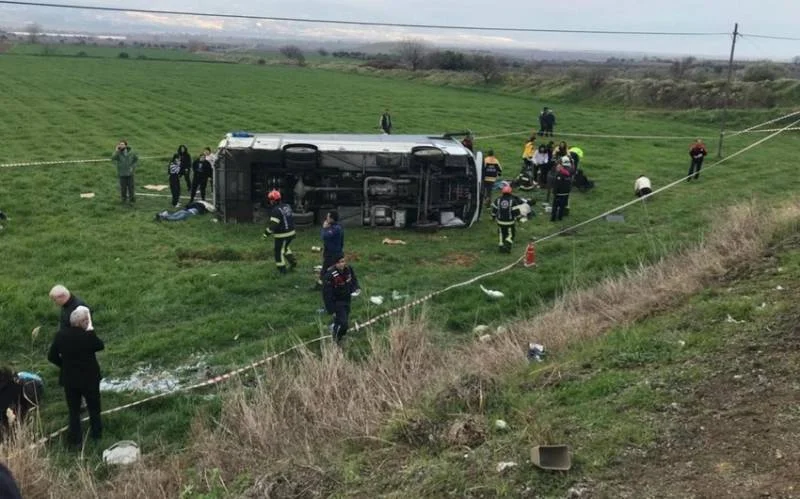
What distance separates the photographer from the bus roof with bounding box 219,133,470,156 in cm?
1559

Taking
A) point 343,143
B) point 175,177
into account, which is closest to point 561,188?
point 343,143

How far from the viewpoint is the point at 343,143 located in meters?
16.0

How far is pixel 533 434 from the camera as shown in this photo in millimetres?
6191

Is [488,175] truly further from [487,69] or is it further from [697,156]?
[487,69]

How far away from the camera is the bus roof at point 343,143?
15594mm

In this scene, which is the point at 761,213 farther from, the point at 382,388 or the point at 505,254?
the point at 382,388

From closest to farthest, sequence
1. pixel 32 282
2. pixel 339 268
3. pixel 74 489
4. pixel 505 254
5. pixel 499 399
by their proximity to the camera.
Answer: pixel 74 489
pixel 499 399
pixel 339 268
pixel 32 282
pixel 505 254

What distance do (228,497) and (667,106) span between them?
4117 centimetres

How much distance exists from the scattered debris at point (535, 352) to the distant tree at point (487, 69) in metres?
50.0

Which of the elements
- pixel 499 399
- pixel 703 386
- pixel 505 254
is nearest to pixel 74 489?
pixel 499 399

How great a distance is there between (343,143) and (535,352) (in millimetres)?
8500

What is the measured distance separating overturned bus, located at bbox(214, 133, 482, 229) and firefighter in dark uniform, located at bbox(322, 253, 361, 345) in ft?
19.2

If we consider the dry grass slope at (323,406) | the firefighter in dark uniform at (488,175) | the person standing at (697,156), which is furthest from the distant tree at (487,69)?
the dry grass slope at (323,406)

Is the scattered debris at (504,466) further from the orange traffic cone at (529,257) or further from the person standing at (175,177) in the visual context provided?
the person standing at (175,177)
